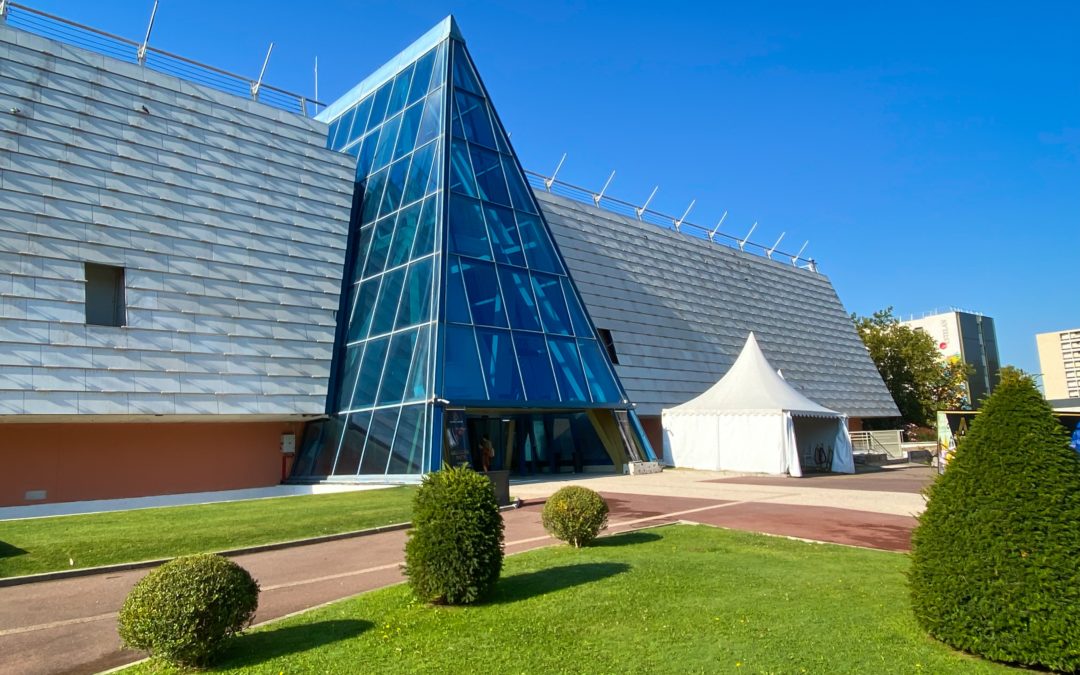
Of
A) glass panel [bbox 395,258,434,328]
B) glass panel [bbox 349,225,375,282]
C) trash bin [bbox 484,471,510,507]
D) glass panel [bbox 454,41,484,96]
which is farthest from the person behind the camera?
A: glass panel [bbox 454,41,484,96]

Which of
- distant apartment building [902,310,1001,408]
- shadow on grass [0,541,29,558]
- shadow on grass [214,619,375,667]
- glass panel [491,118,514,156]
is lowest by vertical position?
shadow on grass [214,619,375,667]

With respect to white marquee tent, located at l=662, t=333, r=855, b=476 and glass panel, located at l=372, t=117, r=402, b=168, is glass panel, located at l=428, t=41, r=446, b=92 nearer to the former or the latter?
Answer: glass panel, located at l=372, t=117, r=402, b=168

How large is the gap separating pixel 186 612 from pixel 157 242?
67.3 feet

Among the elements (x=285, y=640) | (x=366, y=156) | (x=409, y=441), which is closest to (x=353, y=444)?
(x=409, y=441)

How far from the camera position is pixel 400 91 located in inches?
1190

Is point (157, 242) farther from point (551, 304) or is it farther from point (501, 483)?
point (501, 483)

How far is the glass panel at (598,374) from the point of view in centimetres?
2612

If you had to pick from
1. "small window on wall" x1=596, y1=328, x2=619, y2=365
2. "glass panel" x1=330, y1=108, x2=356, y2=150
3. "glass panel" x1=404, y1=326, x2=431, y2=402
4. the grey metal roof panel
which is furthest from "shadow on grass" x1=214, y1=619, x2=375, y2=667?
"small window on wall" x1=596, y1=328, x2=619, y2=365

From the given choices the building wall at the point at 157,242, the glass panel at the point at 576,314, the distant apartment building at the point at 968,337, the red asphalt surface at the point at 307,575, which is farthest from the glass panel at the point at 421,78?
the distant apartment building at the point at 968,337

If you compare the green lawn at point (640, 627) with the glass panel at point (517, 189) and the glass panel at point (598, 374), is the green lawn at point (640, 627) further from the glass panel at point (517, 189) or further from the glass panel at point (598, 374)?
the glass panel at point (517, 189)

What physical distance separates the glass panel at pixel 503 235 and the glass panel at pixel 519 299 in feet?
1.66

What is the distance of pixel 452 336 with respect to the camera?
22.5 meters

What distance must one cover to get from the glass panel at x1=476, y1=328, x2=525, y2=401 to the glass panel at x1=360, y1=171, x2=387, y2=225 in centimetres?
835

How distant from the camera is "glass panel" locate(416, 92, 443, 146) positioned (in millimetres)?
26562
